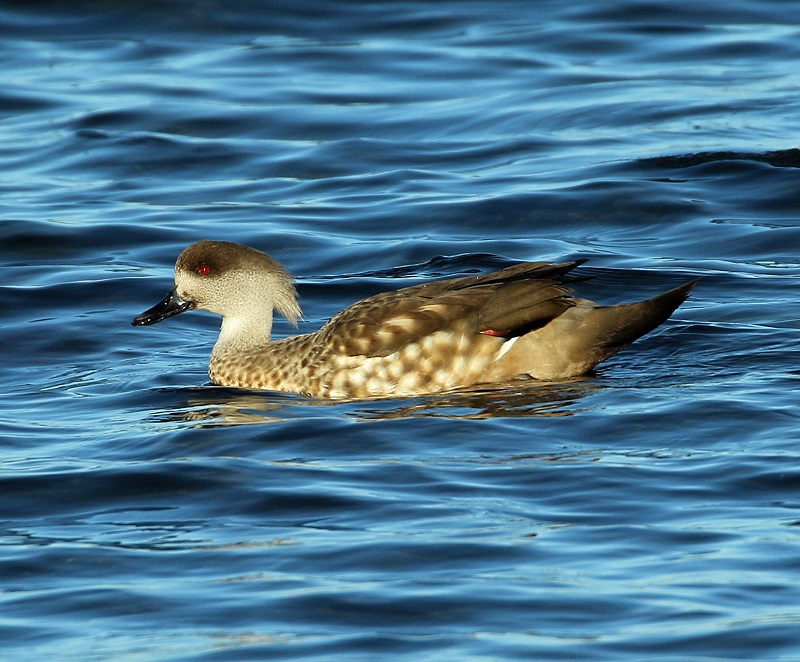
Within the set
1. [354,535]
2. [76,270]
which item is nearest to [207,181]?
[76,270]

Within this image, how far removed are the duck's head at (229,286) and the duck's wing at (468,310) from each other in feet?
3.13

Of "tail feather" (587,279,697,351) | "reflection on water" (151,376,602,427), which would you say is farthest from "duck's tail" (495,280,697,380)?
"reflection on water" (151,376,602,427)

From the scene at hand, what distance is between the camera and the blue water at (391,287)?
6.51 metres

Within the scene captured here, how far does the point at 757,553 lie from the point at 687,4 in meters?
16.3

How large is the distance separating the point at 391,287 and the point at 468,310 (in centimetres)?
288

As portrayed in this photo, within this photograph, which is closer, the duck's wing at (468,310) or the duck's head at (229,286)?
the duck's wing at (468,310)

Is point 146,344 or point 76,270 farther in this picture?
point 76,270

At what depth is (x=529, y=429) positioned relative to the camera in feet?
28.9

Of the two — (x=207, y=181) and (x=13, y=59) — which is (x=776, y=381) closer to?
(x=207, y=181)

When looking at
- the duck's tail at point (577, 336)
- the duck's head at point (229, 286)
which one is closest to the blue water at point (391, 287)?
the duck's tail at point (577, 336)

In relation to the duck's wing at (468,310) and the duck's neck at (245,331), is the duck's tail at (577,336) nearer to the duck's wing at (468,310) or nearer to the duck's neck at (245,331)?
the duck's wing at (468,310)

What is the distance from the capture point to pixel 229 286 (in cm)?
1063

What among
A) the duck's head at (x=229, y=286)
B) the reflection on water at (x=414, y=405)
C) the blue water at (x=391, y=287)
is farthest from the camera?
the duck's head at (x=229, y=286)

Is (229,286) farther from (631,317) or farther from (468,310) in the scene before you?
(631,317)
